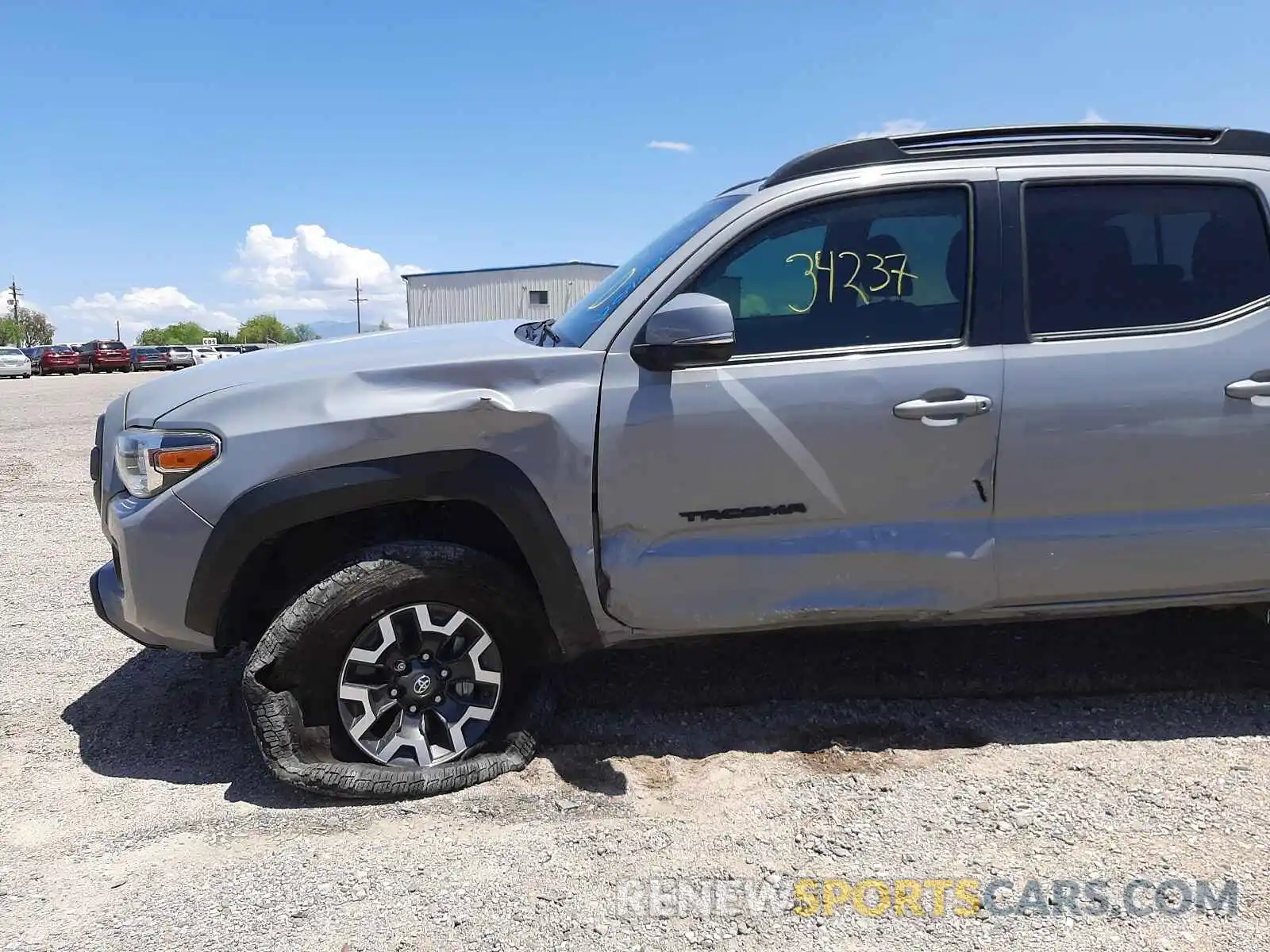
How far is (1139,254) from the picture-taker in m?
2.94

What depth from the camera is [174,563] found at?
104 inches

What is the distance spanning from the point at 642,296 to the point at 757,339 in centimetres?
40

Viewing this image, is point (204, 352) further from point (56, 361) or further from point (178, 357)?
point (56, 361)

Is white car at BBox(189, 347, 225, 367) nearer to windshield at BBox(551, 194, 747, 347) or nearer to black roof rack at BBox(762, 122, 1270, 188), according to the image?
windshield at BBox(551, 194, 747, 347)

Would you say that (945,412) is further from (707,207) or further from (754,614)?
(707,207)

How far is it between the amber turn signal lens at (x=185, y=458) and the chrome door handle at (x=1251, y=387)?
3.19 m

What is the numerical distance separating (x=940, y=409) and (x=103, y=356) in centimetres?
4442

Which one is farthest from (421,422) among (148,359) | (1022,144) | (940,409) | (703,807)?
(148,359)

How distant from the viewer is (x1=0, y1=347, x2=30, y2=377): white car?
32531 mm

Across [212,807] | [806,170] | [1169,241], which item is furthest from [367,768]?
[1169,241]

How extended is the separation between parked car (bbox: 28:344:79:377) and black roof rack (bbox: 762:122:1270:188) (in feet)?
140

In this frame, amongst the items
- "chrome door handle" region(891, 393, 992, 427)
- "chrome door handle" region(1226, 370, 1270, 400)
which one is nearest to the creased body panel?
"chrome door handle" region(891, 393, 992, 427)

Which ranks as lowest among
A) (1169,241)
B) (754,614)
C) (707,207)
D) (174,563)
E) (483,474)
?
(754,614)

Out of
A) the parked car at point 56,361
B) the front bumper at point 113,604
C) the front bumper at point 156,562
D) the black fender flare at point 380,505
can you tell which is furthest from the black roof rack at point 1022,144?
the parked car at point 56,361
